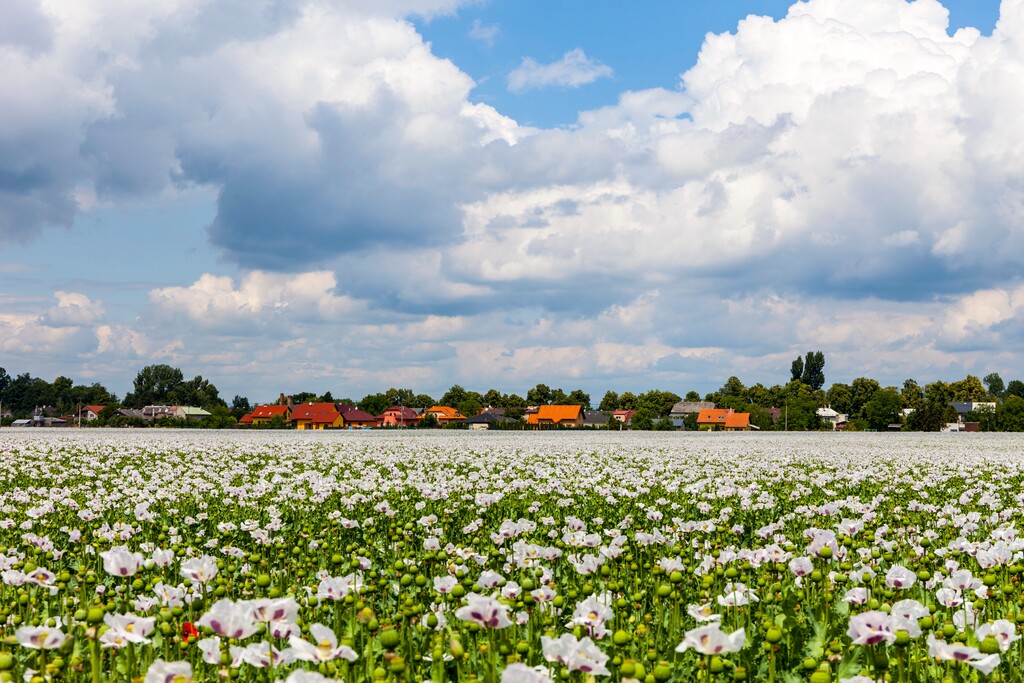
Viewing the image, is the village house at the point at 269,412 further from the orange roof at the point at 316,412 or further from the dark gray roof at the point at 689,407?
the dark gray roof at the point at 689,407

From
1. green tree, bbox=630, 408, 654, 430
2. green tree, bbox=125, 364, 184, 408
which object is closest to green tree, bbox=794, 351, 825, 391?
green tree, bbox=630, 408, 654, 430

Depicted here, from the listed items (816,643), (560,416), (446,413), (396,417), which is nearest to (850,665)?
(816,643)

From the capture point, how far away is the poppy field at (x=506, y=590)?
371cm

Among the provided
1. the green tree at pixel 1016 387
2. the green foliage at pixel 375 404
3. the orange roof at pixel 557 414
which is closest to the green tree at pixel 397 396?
the green foliage at pixel 375 404

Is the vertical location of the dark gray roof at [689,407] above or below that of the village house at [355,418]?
above

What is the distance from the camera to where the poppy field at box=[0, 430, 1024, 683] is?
3.71 m

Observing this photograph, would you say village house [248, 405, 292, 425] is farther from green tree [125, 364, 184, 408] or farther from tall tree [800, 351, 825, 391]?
tall tree [800, 351, 825, 391]

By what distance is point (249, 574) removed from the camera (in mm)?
6703

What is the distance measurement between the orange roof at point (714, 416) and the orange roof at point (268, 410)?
68.2 meters

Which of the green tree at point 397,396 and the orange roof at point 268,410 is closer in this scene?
the orange roof at point 268,410

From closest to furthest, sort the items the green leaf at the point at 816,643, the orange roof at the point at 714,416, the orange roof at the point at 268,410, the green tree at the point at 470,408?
the green leaf at the point at 816,643 < the orange roof at the point at 714,416 < the orange roof at the point at 268,410 < the green tree at the point at 470,408

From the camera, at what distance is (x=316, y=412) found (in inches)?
5281

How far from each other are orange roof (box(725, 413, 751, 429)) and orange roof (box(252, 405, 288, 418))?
71.7 m

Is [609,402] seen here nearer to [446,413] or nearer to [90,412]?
[446,413]
